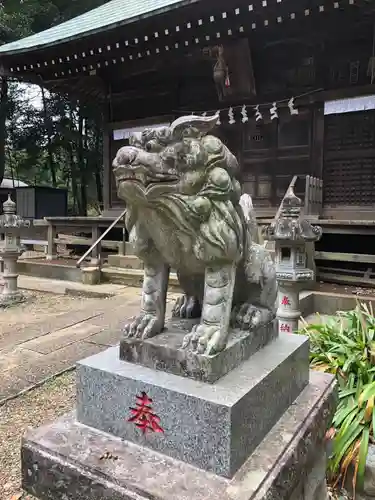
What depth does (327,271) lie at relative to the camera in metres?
6.77

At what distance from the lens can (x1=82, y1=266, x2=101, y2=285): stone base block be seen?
727cm

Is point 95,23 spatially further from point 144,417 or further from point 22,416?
point 144,417

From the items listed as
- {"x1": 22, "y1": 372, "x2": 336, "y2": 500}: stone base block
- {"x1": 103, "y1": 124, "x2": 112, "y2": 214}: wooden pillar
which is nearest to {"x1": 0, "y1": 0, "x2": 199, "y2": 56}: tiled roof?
{"x1": 103, "y1": 124, "x2": 112, "y2": 214}: wooden pillar

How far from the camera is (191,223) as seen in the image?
1.43m

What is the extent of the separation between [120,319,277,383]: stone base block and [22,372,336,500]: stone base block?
0.79ft

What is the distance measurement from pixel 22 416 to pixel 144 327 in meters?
1.51

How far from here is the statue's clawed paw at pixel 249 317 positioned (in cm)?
174

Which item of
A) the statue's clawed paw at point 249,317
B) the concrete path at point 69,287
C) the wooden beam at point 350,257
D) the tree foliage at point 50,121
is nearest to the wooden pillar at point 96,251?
the concrete path at point 69,287

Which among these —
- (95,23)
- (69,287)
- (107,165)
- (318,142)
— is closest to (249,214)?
(69,287)

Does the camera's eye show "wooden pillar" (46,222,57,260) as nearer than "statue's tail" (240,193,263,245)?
No

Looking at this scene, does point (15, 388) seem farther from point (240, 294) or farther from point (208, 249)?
point (208, 249)

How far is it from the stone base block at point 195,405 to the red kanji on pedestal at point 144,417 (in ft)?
0.06

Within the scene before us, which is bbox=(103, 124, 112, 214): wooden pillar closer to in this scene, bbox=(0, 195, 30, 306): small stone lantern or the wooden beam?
bbox=(0, 195, 30, 306): small stone lantern

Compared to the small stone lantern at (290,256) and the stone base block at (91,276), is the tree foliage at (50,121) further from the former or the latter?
the small stone lantern at (290,256)
